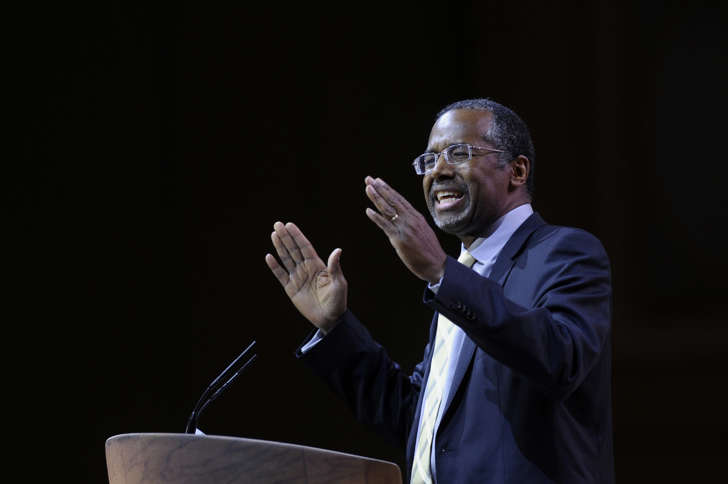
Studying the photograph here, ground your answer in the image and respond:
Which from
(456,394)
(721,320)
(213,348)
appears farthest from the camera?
(213,348)

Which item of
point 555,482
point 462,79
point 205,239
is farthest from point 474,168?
point 462,79

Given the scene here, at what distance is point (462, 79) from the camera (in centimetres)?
388

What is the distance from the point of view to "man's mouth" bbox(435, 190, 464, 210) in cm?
202

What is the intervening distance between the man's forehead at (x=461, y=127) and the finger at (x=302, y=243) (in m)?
0.36

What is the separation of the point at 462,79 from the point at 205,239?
1.33 m

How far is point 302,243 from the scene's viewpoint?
2.10 metres

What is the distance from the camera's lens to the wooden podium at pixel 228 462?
1313mm

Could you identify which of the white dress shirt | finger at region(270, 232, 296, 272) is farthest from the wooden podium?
finger at region(270, 232, 296, 272)

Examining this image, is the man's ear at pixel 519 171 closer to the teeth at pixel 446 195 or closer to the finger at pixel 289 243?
the teeth at pixel 446 195

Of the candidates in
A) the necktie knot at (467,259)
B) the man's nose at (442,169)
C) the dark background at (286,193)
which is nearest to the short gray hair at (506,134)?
the man's nose at (442,169)

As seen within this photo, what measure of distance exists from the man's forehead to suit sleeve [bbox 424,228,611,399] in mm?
361

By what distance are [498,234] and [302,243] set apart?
451 mm

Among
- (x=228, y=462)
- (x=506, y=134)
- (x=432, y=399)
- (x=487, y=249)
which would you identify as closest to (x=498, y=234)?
(x=487, y=249)

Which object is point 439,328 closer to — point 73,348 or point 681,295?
point 681,295
